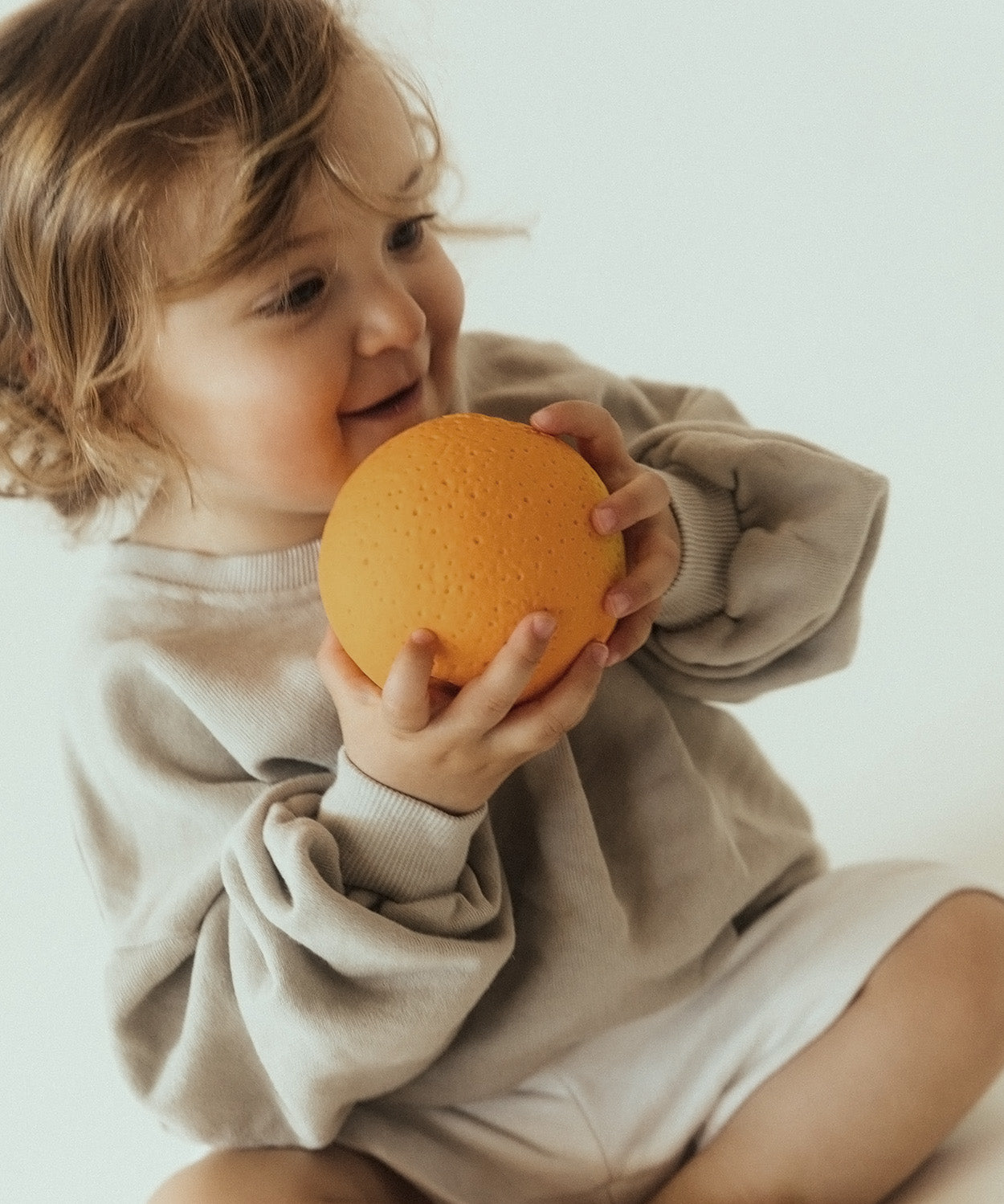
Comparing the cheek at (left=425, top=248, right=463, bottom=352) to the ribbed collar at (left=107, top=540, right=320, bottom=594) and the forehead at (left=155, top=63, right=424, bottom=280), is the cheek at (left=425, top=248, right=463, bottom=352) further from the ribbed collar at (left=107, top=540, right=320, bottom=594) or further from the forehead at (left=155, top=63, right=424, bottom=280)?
the ribbed collar at (left=107, top=540, right=320, bottom=594)

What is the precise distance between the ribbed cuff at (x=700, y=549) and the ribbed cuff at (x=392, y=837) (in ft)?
0.70

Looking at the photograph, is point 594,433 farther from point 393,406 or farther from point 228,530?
point 228,530

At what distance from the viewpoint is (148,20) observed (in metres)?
0.90

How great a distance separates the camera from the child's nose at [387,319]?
2.89 feet

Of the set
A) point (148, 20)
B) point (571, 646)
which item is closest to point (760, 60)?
point (148, 20)

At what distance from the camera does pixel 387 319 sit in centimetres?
88

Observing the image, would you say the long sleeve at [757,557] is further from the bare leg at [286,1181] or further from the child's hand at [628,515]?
the bare leg at [286,1181]

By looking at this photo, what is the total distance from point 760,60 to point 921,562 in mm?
631

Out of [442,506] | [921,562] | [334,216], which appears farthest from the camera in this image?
[921,562]

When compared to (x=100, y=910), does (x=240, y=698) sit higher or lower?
higher

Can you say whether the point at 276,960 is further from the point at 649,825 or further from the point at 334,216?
the point at 334,216

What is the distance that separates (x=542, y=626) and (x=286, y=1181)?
1.41 ft

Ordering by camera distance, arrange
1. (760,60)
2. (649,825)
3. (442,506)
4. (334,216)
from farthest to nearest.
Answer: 1. (760,60)
2. (649,825)
3. (334,216)
4. (442,506)

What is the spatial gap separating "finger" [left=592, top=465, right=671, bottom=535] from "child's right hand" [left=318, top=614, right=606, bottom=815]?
2.6 inches
